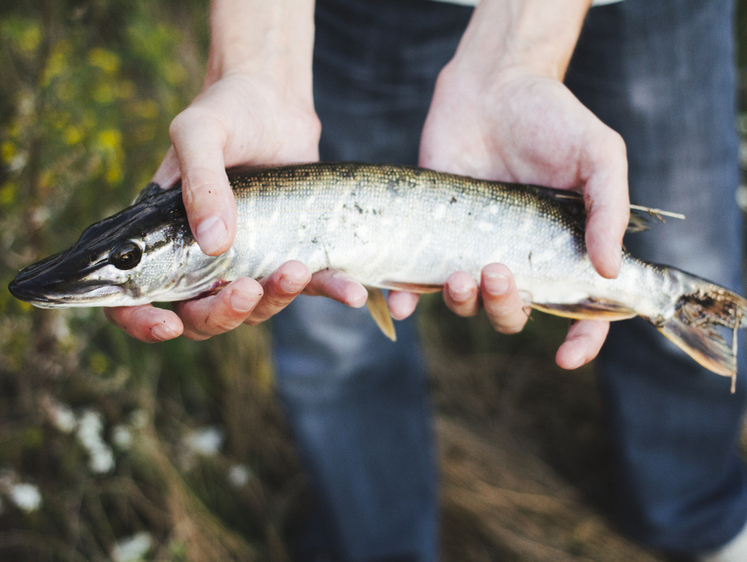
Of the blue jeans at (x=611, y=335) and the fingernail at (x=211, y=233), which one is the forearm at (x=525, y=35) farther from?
the fingernail at (x=211, y=233)

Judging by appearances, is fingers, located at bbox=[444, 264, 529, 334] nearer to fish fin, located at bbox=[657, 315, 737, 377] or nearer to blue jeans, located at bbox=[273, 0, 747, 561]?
fish fin, located at bbox=[657, 315, 737, 377]

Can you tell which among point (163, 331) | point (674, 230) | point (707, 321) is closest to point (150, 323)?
point (163, 331)

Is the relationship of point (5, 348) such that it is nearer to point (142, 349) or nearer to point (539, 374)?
point (142, 349)

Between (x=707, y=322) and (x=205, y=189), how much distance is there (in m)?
1.59

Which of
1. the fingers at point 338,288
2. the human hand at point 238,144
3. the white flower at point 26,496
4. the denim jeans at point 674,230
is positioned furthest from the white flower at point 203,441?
the denim jeans at point 674,230

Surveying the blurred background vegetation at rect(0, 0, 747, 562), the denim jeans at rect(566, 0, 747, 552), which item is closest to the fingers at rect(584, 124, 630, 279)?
the denim jeans at rect(566, 0, 747, 552)

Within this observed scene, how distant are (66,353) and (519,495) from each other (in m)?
2.41

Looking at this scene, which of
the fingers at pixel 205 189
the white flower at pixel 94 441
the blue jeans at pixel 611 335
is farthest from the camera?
the white flower at pixel 94 441

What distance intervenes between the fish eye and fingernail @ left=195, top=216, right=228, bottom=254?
24 cm

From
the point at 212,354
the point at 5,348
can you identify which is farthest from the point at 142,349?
the point at 5,348

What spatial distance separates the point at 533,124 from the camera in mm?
1647

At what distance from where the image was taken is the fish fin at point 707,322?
63.3 inches

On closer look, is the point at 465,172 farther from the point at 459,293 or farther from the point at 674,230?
the point at 674,230

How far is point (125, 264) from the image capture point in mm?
1396
